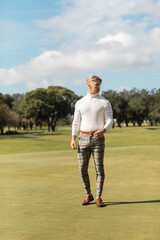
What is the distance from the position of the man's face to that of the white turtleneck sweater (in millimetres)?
71

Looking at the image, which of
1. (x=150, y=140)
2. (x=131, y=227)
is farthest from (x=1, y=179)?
(x=150, y=140)

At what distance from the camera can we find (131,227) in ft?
15.2

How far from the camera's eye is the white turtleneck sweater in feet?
19.6

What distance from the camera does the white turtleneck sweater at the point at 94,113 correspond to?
5965 mm

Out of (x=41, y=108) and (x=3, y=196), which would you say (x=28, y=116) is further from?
(x=3, y=196)

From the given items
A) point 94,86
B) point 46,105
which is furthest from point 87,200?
point 46,105

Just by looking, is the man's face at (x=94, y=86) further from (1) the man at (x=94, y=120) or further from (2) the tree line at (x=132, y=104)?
(2) the tree line at (x=132, y=104)

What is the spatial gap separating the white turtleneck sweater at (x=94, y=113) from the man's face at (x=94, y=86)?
0.07 meters

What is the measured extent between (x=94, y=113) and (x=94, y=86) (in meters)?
0.47

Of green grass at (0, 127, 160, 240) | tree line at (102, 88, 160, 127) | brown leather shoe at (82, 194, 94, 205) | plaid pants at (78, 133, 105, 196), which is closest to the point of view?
green grass at (0, 127, 160, 240)

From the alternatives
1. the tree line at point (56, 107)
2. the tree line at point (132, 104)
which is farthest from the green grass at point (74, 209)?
the tree line at point (132, 104)

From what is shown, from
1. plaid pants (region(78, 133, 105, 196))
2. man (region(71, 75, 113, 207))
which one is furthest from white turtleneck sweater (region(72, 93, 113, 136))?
plaid pants (region(78, 133, 105, 196))

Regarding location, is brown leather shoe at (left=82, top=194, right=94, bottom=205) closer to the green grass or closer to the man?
the man

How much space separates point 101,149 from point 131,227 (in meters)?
1.68
